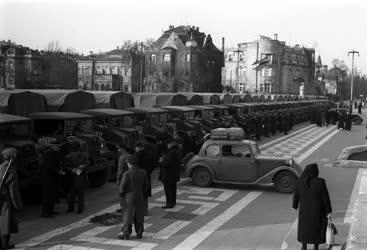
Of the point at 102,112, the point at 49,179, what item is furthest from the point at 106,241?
the point at 102,112

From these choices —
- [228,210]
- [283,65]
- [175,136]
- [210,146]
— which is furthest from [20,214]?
[283,65]

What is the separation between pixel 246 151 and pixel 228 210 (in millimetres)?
3055

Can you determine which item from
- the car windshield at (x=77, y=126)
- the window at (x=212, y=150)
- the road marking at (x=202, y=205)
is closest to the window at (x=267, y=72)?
the car windshield at (x=77, y=126)

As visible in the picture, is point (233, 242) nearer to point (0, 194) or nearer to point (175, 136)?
point (0, 194)

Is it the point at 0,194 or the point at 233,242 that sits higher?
the point at 0,194

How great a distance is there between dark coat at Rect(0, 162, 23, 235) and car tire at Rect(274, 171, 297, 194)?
843 cm

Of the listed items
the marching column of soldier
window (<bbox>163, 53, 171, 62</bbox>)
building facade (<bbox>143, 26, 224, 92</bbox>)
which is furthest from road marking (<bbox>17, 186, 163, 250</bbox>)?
window (<bbox>163, 53, 171, 62</bbox>)

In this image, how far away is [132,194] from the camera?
30.9 ft

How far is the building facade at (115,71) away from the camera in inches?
3233

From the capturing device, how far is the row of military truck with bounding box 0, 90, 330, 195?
1262cm

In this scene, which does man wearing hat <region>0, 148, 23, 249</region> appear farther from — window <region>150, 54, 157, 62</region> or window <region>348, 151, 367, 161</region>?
window <region>150, 54, 157, 62</region>

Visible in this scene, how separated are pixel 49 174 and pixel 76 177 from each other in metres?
0.63

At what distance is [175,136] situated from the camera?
20594 mm

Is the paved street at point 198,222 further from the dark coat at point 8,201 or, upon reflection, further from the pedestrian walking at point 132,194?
the dark coat at point 8,201
